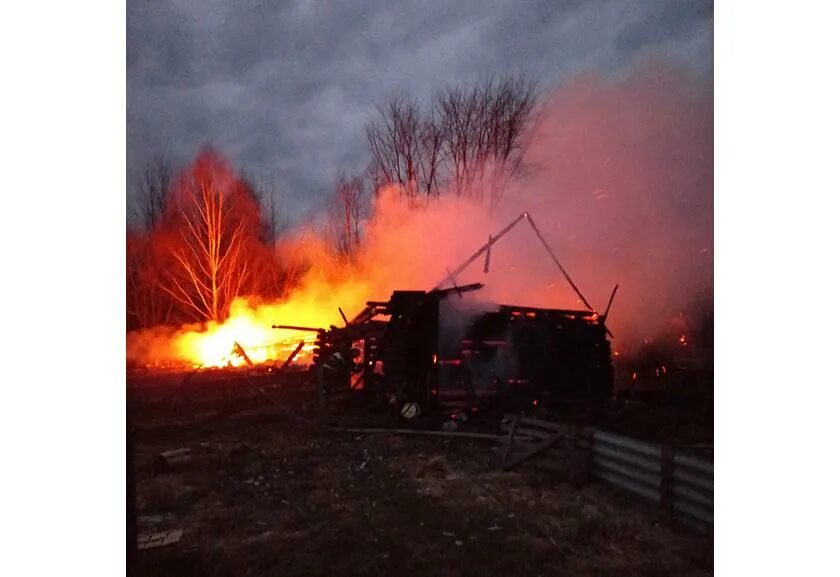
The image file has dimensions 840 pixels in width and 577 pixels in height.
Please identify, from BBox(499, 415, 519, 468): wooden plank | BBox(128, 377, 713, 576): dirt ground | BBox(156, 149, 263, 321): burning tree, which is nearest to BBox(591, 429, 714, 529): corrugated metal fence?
BBox(128, 377, 713, 576): dirt ground

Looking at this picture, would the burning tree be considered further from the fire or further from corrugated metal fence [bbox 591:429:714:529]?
corrugated metal fence [bbox 591:429:714:529]

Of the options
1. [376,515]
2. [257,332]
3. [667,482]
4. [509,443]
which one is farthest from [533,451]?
[257,332]

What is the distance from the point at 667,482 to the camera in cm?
665

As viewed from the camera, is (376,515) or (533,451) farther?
(533,451)

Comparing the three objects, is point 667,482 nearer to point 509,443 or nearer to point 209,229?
point 509,443

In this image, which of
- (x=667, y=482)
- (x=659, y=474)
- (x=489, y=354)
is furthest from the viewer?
(x=489, y=354)

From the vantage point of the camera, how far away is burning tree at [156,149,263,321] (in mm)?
10648

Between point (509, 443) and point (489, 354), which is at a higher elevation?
point (489, 354)

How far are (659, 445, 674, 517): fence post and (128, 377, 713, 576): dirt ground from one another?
0.22 m

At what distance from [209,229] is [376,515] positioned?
7.02 meters

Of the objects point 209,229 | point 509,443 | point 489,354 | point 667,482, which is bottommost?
point 509,443

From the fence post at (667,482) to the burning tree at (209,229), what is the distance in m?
8.65

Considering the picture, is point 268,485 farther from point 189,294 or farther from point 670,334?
point 670,334

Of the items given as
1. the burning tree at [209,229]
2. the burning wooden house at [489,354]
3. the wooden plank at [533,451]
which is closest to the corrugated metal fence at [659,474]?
the wooden plank at [533,451]
